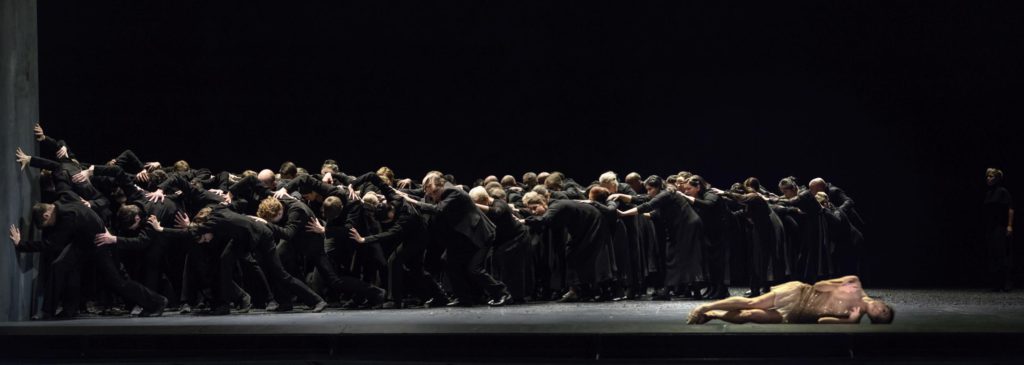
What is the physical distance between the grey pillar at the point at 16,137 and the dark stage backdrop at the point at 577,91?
23.3 feet

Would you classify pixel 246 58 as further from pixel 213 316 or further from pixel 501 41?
pixel 213 316

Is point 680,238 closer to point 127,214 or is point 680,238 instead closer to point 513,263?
point 513,263

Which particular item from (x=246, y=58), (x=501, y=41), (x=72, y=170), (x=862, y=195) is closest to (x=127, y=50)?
(x=246, y=58)

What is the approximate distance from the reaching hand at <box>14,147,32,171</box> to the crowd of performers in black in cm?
4

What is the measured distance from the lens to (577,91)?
61.2ft

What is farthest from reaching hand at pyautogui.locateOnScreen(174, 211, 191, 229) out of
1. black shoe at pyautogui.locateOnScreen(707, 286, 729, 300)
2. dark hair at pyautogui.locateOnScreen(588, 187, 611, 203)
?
black shoe at pyautogui.locateOnScreen(707, 286, 729, 300)

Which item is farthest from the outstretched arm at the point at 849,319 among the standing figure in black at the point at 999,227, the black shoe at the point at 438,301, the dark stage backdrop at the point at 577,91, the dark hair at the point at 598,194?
the dark stage backdrop at the point at 577,91

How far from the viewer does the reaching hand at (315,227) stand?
1131 cm

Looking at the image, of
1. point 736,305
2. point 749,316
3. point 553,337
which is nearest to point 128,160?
point 553,337

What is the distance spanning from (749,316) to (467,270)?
3.34 meters

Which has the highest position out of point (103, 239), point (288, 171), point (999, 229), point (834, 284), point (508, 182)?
point (288, 171)

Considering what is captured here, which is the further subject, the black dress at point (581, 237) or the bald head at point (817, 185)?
the bald head at point (817, 185)

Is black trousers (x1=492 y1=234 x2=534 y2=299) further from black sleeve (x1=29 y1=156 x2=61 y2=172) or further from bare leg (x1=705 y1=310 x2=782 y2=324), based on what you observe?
black sleeve (x1=29 y1=156 x2=61 y2=172)

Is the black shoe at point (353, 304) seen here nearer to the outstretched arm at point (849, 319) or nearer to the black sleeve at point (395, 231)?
the black sleeve at point (395, 231)
